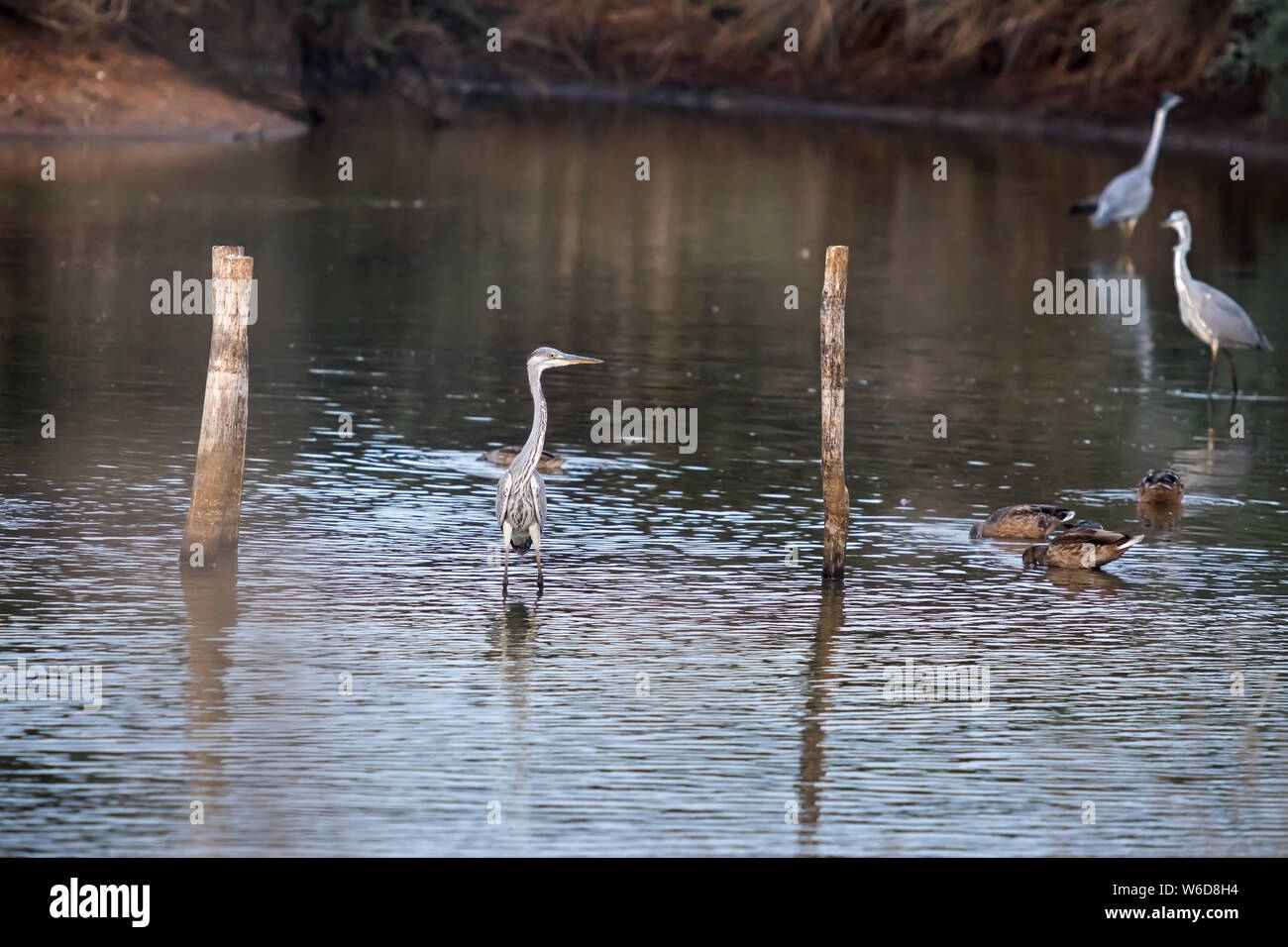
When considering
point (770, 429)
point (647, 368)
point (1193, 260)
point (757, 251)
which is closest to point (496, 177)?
point (757, 251)

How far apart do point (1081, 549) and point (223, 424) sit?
18.4 feet

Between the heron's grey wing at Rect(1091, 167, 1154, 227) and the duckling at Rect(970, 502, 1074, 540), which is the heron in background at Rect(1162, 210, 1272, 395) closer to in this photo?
the duckling at Rect(970, 502, 1074, 540)

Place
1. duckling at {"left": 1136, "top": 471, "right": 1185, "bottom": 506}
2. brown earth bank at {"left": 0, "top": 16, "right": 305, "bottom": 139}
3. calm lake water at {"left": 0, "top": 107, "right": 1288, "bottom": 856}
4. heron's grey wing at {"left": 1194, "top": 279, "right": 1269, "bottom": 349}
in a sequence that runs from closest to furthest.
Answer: calm lake water at {"left": 0, "top": 107, "right": 1288, "bottom": 856} → duckling at {"left": 1136, "top": 471, "right": 1185, "bottom": 506} → heron's grey wing at {"left": 1194, "top": 279, "right": 1269, "bottom": 349} → brown earth bank at {"left": 0, "top": 16, "right": 305, "bottom": 139}

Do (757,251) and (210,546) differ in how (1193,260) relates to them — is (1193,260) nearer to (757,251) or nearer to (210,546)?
A: (757,251)

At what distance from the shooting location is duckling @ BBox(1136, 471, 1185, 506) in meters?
17.1

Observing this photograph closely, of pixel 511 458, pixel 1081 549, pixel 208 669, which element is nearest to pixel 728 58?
pixel 511 458

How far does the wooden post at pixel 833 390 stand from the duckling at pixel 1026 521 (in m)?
1.93

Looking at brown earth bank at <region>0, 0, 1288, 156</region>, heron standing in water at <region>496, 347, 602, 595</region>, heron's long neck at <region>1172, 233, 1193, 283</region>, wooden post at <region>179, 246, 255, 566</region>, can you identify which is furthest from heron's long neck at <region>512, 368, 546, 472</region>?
brown earth bank at <region>0, 0, 1288, 156</region>

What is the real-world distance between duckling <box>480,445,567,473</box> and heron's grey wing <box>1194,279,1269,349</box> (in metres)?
6.84

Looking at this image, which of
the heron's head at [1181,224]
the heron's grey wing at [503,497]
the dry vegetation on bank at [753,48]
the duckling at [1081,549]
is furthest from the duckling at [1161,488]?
the dry vegetation on bank at [753,48]

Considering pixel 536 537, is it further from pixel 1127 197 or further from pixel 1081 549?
pixel 1127 197

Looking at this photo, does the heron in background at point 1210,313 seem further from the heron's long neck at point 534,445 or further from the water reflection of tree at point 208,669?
the water reflection of tree at point 208,669

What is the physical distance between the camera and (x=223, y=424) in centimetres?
1353

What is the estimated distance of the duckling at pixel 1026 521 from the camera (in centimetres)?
1579
